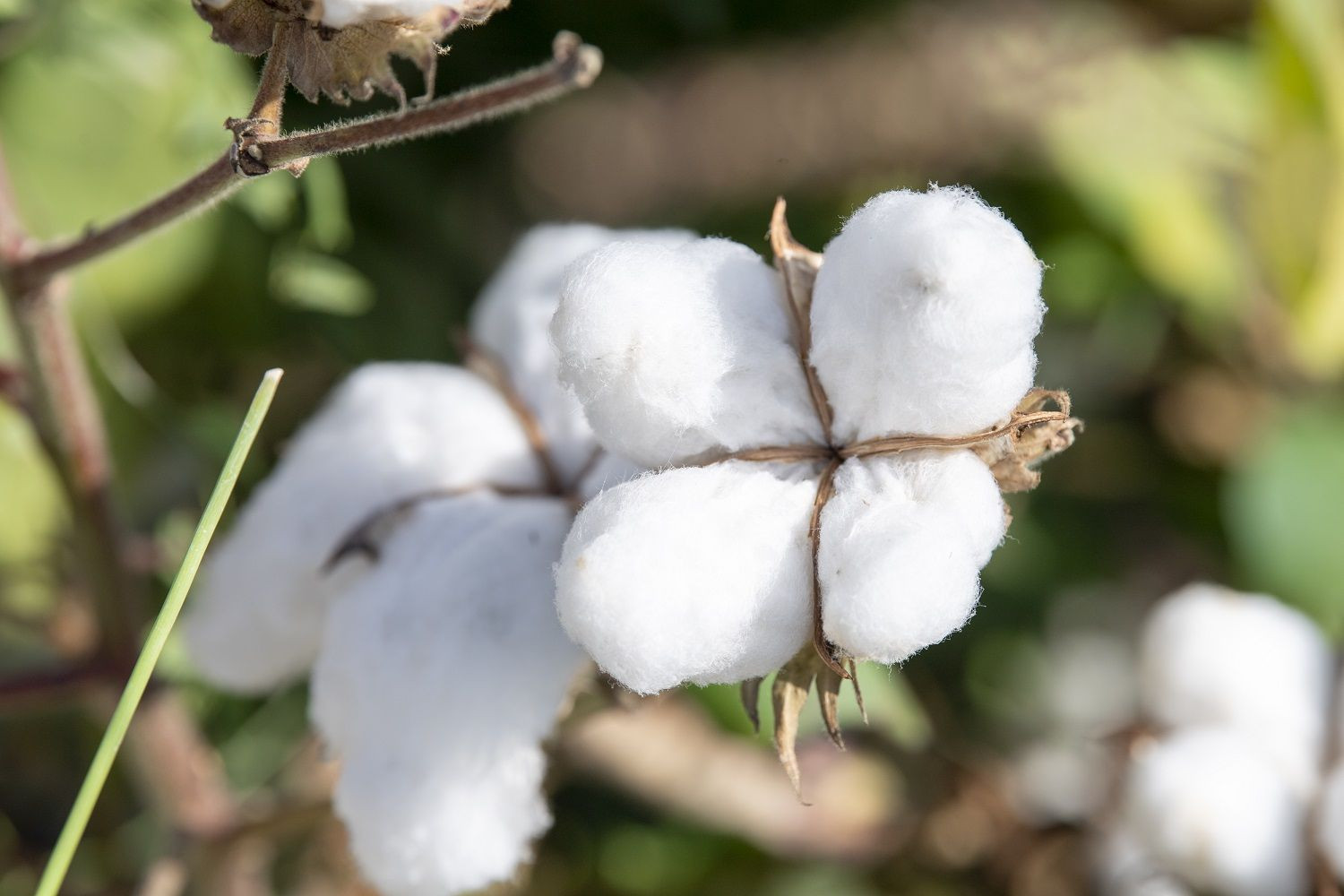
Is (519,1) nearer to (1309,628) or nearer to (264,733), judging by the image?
(264,733)

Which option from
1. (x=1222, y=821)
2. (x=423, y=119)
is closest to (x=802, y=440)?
(x=423, y=119)

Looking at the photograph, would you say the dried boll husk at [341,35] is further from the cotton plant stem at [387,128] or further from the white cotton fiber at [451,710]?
the white cotton fiber at [451,710]

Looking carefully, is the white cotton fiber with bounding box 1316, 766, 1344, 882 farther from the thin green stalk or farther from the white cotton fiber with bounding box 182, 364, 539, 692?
the thin green stalk

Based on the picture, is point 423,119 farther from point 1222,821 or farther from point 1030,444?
point 1222,821

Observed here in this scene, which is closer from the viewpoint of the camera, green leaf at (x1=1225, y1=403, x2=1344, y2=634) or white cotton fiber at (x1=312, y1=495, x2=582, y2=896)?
white cotton fiber at (x1=312, y1=495, x2=582, y2=896)

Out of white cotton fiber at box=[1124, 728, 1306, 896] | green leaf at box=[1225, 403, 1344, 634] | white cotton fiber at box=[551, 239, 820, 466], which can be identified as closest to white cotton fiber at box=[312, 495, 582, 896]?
white cotton fiber at box=[551, 239, 820, 466]

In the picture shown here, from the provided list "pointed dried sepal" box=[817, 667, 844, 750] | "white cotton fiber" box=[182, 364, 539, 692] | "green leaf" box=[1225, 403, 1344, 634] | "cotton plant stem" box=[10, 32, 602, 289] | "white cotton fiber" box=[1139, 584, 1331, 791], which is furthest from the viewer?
"green leaf" box=[1225, 403, 1344, 634]

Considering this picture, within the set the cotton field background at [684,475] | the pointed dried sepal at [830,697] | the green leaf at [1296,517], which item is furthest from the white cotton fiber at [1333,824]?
the pointed dried sepal at [830,697]
